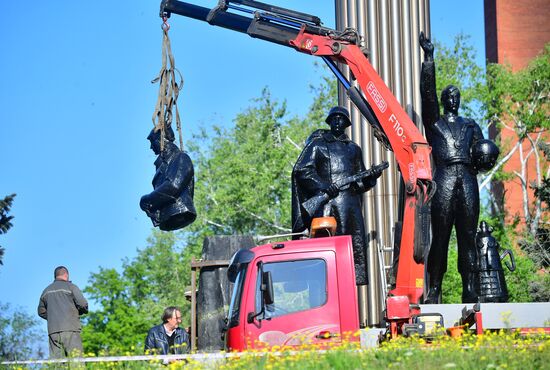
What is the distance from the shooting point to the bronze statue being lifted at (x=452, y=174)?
16.1 m

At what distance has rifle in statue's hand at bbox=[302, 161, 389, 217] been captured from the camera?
1597 cm

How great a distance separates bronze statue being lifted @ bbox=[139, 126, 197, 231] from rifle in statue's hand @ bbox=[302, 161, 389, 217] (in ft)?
4.53

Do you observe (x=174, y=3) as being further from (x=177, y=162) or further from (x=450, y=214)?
(x=450, y=214)

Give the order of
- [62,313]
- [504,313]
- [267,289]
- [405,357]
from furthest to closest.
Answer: [62,313]
[267,289]
[504,313]
[405,357]

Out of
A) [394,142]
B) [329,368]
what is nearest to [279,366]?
[329,368]

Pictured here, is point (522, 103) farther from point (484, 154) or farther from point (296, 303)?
point (296, 303)

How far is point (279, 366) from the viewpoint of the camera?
1118cm

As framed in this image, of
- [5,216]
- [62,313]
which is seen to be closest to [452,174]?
[62,313]

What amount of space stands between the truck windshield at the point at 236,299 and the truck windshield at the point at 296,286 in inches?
9.1

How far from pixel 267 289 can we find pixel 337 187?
3002mm

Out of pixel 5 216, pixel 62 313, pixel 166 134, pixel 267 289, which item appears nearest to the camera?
pixel 267 289

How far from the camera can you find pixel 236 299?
1378cm

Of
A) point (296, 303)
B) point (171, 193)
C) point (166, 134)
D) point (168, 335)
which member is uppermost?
point (166, 134)

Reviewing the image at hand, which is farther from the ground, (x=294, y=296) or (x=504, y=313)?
(x=294, y=296)
